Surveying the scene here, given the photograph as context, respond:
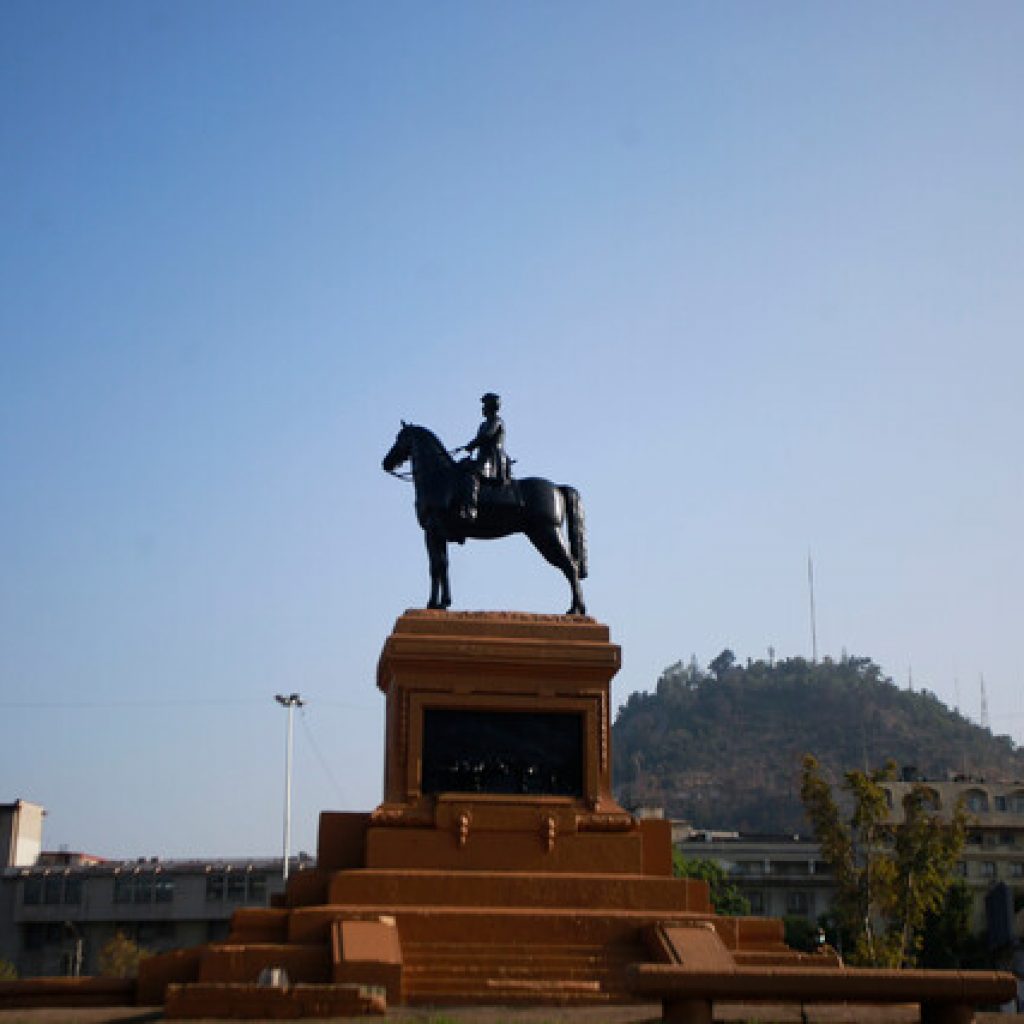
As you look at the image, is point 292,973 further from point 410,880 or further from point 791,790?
point 791,790

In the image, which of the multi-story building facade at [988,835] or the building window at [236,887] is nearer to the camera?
the building window at [236,887]

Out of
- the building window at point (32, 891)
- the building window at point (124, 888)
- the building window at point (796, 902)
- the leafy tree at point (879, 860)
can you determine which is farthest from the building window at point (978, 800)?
the building window at point (32, 891)

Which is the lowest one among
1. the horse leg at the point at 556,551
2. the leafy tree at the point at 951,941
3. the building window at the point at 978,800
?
the leafy tree at the point at 951,941

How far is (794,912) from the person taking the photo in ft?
256

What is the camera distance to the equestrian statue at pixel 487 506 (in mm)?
23578

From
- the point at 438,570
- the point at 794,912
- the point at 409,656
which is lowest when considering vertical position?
the point at 794,912

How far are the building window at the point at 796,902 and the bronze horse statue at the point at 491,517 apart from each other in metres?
59.1

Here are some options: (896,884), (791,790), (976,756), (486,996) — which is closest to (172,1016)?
(486,996)

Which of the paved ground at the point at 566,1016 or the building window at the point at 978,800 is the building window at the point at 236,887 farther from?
the building window at the point at 978,800

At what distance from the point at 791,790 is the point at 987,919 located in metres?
117

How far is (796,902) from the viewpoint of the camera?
7819 centimetres

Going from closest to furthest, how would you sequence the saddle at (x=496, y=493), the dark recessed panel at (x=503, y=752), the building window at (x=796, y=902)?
the dark recessed panel at (x=503, y=752), the saddle at (x=496, y=493), the building window at (x=796, y=902)

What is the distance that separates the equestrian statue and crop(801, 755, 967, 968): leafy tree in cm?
1500

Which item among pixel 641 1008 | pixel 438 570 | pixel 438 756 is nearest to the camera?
pixel 641 1008
